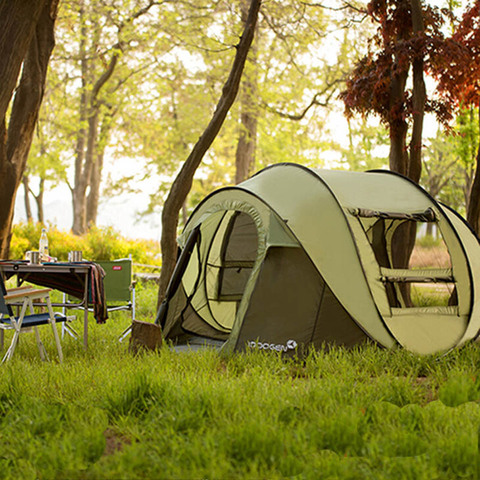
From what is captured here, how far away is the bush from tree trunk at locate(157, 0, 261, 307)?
5.18 meters

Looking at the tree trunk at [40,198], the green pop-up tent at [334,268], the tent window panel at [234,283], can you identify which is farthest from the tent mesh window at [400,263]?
the tree trunk at [40,198]

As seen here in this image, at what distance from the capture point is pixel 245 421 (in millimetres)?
3271

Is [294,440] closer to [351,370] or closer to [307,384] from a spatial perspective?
[307,384]

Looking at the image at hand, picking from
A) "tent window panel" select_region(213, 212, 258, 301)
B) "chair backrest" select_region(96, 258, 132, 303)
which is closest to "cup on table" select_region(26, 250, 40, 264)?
"chair backrest" select_region(96, 258, 132, 303)

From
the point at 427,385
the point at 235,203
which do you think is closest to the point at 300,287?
the point at 235,203

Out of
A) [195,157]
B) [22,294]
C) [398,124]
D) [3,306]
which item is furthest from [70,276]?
[398,124]

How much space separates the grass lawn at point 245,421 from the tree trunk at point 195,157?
3.43m

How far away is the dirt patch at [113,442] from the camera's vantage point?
313cm

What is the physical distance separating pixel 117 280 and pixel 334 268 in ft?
9.58

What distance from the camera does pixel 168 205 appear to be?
8.00m

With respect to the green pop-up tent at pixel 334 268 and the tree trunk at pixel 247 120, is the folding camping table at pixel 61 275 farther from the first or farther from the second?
the tree trunk at pixel 247 120

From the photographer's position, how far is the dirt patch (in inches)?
123

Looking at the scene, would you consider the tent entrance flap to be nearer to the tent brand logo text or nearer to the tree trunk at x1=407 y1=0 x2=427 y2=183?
the tent brand logo text

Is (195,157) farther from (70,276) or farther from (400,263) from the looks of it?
(400,263)
